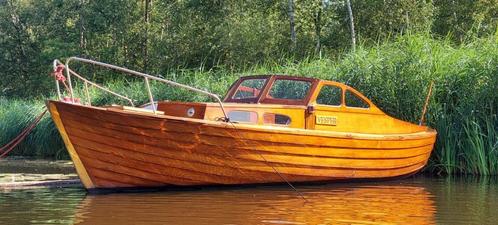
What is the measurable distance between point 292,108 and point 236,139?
1.26m

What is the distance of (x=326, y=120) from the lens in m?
10.4

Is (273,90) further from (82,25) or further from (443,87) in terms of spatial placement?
(82,25)

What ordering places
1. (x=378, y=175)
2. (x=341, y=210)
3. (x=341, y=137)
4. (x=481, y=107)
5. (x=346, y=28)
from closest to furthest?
1. (x=341, y=210)
2. (x=341, y=137)
3. (x=378, y=175)
4. (x=481, y=107)
5. (x=346, y=28)

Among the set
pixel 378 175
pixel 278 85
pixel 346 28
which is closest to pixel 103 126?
pixel 278 85

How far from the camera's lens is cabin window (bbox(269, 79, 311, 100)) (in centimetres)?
1068

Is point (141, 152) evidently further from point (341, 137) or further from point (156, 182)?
point (341, 137)

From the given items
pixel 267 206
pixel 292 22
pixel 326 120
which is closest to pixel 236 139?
pixel 267 206

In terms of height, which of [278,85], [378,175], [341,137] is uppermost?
[278,85]

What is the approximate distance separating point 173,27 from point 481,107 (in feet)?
67.3

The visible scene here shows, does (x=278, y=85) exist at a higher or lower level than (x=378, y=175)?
higher

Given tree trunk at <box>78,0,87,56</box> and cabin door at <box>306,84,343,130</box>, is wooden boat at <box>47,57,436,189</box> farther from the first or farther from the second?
tree trunk at <box>78,0,87,56</box>

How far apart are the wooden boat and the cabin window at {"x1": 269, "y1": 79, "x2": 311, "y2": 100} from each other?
0.06ft

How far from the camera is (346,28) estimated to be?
27016 mm

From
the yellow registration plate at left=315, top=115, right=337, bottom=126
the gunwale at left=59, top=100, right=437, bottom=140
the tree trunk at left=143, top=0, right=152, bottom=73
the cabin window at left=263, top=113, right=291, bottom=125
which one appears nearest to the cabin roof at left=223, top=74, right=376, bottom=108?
the yellow registration plate at left=315, top=115, right=337, bottom=126
